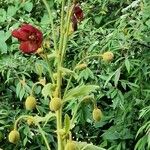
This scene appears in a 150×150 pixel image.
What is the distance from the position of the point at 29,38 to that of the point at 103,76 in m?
1.21

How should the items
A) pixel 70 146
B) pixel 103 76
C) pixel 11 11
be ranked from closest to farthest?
pixel 70 146
pixel 103 76
pixel 11 11

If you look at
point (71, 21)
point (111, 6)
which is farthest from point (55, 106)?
point (111, 6)

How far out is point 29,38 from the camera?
1.25 metres

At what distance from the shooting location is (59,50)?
1.22 m

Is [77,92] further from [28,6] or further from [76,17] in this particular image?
[28,6]

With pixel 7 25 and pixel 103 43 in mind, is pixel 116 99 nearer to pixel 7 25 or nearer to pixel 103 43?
pixel 103 43

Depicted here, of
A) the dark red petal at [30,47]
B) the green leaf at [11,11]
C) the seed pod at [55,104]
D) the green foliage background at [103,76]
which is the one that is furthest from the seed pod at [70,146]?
the green leaf at [11,11]

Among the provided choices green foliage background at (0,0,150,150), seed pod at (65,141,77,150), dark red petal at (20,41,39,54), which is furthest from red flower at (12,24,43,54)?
green foliage background at (0,0,150,150)

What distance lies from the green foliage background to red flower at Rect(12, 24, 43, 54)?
104 cm

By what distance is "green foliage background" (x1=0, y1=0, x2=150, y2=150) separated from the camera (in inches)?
95.7

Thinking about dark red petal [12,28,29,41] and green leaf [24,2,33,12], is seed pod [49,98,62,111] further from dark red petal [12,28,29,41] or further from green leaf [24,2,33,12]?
green leaf [24,2,33,12]

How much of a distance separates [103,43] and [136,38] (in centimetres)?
20

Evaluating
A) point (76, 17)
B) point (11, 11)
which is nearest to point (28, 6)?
point (11, 11)

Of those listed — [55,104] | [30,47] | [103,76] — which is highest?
[30,47]
